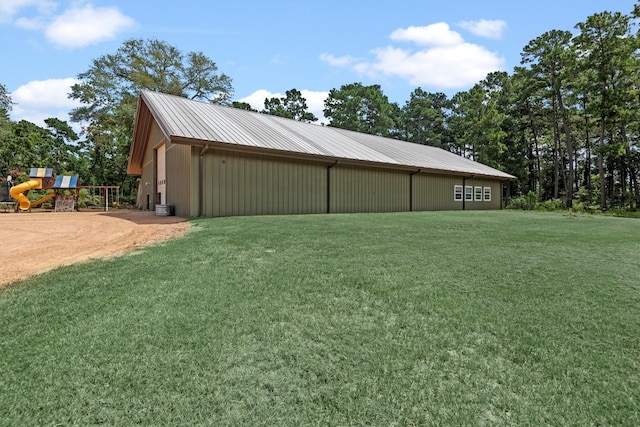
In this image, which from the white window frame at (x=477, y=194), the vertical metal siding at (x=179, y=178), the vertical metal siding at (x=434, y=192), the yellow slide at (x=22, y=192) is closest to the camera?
the vertical metal siding at (x=179, y=178)

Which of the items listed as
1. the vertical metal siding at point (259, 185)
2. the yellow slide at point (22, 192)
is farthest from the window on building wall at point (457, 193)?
the yellow slide at point (22, 192)

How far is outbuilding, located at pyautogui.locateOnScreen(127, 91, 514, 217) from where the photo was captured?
33.6 ft

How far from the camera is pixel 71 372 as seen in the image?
1.98 metres

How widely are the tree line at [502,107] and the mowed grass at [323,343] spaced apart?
22.8 metres

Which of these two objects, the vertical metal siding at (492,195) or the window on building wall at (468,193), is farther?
the vertical metal siding at (492,195)

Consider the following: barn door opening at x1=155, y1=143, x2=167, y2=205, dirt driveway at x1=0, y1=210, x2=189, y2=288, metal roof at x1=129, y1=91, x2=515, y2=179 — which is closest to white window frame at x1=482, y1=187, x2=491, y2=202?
metal roof at x1=129, y1=91, x2=515, y2=179

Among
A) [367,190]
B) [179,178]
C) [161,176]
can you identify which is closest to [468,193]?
[367,190]

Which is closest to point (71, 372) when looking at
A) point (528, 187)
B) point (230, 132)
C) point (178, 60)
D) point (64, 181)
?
point (230, 132)

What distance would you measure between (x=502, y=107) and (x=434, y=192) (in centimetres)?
2293

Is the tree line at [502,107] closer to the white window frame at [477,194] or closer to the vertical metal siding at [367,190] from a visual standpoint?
the white window frame at [477,194]

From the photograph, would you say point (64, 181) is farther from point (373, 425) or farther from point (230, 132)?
point (373, 425)

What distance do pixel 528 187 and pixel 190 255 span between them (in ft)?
140

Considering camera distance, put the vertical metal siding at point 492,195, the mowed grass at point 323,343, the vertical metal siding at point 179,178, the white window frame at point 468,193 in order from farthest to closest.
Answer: the vertical metal siding at point 492,195
the white window frame at point 468,193
the vertical metal siding at point 179,178
the mowed grass at point 323,343

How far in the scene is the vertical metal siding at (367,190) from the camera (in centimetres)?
1331
